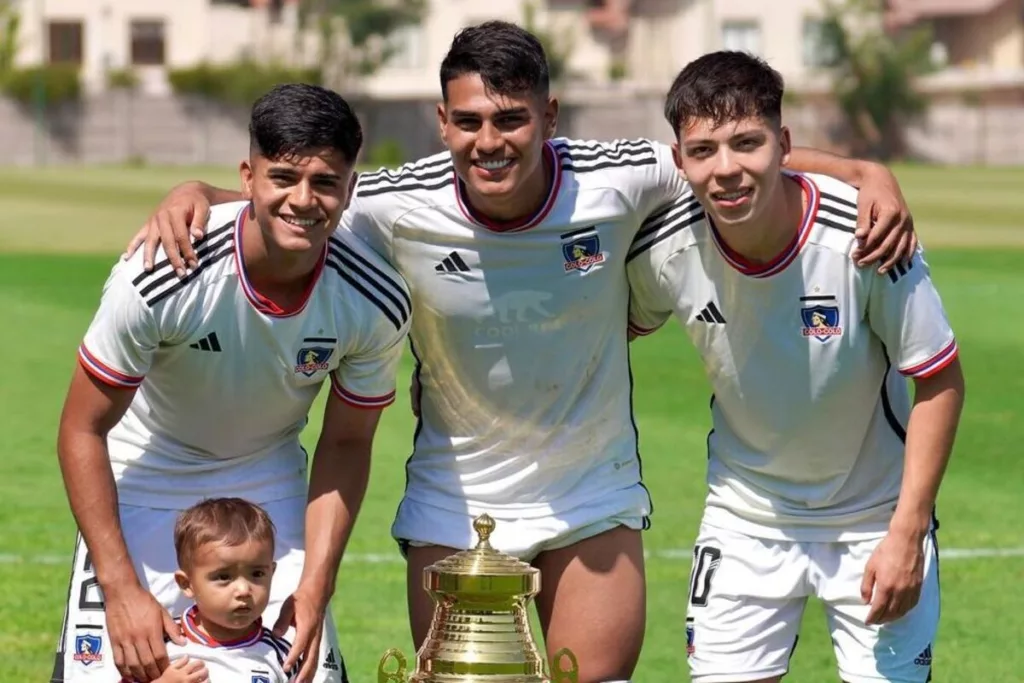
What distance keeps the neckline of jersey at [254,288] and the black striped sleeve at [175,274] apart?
0.02 meters

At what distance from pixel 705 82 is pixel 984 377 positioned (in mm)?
9330

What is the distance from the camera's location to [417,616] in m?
5.71

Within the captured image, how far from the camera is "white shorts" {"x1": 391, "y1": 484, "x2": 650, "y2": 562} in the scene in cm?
568

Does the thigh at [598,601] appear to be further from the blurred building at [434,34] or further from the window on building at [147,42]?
the window on building at [147,42]

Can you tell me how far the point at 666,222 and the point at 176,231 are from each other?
1409 millimetres

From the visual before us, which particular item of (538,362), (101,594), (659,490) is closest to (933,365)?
(538,362)

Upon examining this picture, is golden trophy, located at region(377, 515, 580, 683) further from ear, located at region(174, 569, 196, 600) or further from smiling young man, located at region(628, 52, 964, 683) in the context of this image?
smiling young man, located at region(628, 52, 964, 683)

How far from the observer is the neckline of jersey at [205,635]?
497cm

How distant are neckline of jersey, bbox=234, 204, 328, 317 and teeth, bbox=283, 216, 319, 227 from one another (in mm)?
244

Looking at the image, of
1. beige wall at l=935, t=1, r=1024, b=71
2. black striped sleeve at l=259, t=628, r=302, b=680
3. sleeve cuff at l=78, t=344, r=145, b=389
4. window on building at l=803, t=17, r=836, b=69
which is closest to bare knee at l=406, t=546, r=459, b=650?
black striped sleeve at l=259, t=628, r=302, b=680

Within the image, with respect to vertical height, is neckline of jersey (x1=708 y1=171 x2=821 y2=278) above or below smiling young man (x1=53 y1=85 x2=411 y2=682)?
above

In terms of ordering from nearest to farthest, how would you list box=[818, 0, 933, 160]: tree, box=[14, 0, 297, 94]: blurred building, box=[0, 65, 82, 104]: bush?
1. box=[0, 65, 82, 104]: bush
2. box=[818, 0, 933, 160]: tree
3. box=[14, 0, 297, 94]: blurred building

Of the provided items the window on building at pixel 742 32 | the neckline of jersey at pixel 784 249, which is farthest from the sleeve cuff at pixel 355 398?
the window on building at pixel 742 32

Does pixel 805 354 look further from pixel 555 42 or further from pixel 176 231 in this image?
pixel 555 42
